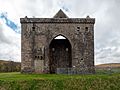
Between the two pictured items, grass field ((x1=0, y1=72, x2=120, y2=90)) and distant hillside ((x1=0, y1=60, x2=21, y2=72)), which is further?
distant hillside ((x1=0, y1=60, x2=21, y2=72))

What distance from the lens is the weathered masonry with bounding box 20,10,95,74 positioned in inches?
1762

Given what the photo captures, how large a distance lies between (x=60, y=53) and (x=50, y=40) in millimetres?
4951

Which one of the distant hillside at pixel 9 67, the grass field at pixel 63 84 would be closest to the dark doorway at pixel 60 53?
the grass field at pixel 63 84

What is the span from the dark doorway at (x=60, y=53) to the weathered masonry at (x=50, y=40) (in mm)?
2984

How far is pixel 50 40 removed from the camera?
45344mm

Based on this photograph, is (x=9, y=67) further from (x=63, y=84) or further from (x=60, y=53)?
(x=63, y=84)

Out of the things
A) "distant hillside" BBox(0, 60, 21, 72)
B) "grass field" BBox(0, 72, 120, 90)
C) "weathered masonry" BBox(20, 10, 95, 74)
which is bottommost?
"grass field" BBox(0, 72, 120, 90)

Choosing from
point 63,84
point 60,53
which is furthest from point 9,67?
point 63,84

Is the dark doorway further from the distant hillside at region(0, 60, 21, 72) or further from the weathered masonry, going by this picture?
the distant hillside at region(0, 60, 21, 72)

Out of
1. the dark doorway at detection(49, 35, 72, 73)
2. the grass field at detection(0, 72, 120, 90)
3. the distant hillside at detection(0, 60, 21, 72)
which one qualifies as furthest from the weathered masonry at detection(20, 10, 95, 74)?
the distant hillside at detection(0, 60, 21, 72)

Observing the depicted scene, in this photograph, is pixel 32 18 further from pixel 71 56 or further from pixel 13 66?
pixel 13 66

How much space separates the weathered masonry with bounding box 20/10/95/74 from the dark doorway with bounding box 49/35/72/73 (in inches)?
117

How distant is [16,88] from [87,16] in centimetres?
2064

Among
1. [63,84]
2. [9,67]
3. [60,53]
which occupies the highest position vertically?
[60,53]
